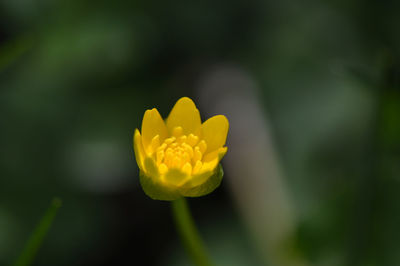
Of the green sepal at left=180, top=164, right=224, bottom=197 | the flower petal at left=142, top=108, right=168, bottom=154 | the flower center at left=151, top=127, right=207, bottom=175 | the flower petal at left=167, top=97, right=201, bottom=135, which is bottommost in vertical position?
the green sepal at left=180, top=164, right=224, bottom=197

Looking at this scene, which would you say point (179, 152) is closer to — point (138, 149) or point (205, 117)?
point (138, 149)

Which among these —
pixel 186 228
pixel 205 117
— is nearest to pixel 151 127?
pixel 186 228

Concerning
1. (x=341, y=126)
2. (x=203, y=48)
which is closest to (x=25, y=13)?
(x=203, y=48)

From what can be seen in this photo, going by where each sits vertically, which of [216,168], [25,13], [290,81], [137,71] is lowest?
[216,168]

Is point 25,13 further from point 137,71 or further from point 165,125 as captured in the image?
point 165,125

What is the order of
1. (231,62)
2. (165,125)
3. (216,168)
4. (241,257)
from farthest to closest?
(231,62)
(241,257)
(165,125)
(216,168)

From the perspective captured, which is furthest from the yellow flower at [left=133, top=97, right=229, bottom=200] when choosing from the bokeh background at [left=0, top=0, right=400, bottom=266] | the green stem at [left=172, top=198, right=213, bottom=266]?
the bokeh background at [left=0, top=0, right=400, bottom=266]

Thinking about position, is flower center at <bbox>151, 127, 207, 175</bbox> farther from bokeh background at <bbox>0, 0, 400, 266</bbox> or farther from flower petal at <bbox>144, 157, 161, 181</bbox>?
bokeh background at <bbox>0, 0, 400, 266</bbox>
